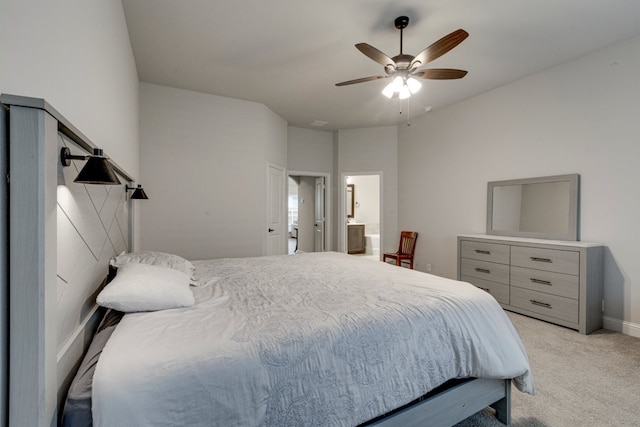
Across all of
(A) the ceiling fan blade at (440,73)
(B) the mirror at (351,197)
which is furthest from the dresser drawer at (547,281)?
(B) the mirror at (351,197)

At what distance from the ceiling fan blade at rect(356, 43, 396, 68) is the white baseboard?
3291 mm

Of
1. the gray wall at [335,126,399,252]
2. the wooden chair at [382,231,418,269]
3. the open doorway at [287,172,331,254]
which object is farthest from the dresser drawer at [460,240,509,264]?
the open doorway at [287,172,331,254]

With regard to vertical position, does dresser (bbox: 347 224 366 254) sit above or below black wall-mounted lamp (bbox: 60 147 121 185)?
below

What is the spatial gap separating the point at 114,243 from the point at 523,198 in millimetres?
4307

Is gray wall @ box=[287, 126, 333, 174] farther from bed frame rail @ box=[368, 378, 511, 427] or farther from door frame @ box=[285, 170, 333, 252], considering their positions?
bed frame rail @ box=[368, 378, 511, 427]

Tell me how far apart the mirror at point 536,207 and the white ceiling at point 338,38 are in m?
1.34

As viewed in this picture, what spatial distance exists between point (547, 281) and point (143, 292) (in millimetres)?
3668

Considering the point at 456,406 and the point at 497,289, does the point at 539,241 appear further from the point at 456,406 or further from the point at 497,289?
the point at 456,406

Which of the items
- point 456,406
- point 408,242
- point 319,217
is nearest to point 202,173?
point 319,217

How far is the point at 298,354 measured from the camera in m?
1.12

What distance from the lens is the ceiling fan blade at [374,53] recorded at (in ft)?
7.17

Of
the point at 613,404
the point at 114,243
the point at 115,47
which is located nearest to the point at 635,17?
the point at 613,404

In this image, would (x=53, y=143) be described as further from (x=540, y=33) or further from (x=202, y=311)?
(x=540, y=33)

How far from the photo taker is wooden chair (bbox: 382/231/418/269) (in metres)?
4.94
